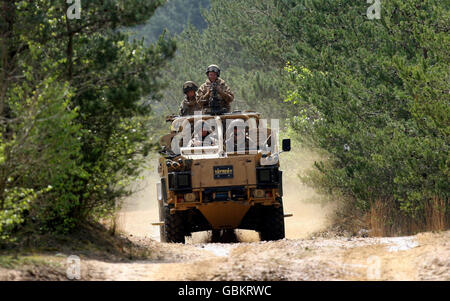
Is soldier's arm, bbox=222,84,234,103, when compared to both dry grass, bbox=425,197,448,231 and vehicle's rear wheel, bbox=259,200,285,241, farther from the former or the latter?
dry grass, bbox=425,197,448,231

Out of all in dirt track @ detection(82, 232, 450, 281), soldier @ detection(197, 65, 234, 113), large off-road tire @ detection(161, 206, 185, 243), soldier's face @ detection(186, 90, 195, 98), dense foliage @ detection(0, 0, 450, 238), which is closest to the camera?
dirt track @ detection(82, 232, 450, 281)

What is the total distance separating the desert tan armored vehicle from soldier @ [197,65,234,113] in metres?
0.64

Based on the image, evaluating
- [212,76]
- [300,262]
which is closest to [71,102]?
[300,262]

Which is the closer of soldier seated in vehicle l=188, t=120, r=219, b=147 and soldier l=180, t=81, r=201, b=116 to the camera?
soldier seated in vehicle l=188, t=120, r=219, b=147

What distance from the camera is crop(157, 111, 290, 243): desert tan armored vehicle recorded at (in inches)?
617

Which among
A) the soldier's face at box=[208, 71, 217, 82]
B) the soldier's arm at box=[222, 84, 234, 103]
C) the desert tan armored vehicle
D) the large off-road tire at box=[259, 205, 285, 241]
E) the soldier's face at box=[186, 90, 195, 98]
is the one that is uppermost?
the soldier's face at box=[208, 71, 217, 82]

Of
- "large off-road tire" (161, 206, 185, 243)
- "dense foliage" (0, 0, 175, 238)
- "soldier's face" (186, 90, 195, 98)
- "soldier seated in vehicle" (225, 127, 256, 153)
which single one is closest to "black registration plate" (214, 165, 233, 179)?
"soldier seated in vehicle" (225, 127, 256, 153)

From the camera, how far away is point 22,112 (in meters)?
11.2

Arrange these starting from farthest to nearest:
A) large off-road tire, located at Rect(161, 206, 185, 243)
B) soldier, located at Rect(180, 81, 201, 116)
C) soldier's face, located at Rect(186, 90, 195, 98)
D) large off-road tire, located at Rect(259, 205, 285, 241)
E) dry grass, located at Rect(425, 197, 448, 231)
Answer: soldier's face, located at Rect(186, 90, 195, 98) < soldier, located at Rect(180, 81, 201, 116) < dry grass, located at Rect(425, 197, 448, 231) < large off-road tire, located at Rect(259, 205, 285, 241) < large off-road tire, located at Rect(161, 206, 185, 243)

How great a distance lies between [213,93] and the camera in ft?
57.8

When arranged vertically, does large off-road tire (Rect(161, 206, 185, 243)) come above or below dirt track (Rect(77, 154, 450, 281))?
above

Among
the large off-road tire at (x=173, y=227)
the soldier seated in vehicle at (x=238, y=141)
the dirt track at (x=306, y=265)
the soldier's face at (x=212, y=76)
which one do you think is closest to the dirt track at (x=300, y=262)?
the dirt track at (x=306, y=265)

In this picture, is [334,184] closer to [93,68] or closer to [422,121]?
[422,121]
